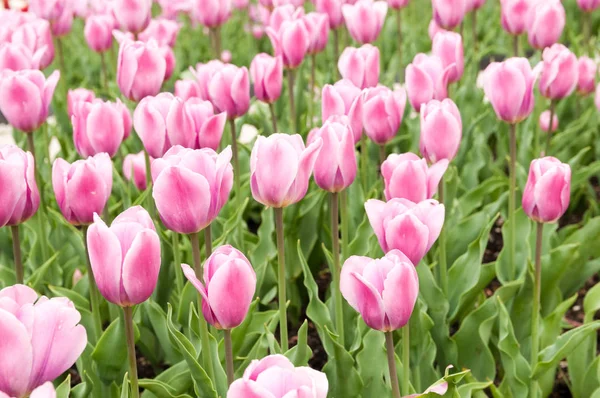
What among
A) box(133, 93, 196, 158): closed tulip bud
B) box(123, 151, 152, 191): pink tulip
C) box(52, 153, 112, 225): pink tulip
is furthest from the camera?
box(123, 151, 152, 191): pink tulip

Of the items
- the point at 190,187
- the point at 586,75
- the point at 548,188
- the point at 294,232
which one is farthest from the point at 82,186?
the point at 586,75

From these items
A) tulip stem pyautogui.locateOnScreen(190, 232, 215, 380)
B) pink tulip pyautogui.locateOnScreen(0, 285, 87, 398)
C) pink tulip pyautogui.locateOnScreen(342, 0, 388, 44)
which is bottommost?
tulip stem pyautogui.locateOnScreen(190, 232, 215, 380)

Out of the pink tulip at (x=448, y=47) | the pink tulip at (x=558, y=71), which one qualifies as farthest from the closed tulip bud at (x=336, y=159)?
the pink tulip at (x=558, y=71)

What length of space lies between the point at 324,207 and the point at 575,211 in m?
1.17

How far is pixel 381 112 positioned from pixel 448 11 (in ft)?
3.35

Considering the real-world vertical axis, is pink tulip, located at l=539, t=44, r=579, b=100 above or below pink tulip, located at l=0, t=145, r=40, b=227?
below

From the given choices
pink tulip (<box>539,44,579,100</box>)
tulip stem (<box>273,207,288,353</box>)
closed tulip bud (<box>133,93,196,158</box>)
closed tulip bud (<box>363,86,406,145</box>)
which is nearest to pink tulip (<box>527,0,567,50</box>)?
pink tulip (<box>539,44,579,100</box>)

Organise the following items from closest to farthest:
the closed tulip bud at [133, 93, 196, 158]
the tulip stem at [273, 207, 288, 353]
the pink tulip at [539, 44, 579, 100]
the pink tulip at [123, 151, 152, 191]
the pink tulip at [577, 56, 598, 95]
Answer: the tulip stem at [273, 207, 288, 353] < the closed tulip bud at [133, 93, 196, 158] < the pink tulip at [539, 44, 579, 100] < the pink tulip at [123, 151, 152, 191] < the pink tulip at [577, 56, 598, 95]

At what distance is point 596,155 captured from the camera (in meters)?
3.38

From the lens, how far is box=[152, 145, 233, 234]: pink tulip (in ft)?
4.21

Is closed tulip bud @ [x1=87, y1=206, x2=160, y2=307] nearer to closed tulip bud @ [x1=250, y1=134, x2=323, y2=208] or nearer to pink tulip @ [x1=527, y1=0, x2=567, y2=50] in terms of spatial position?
closed tulip bud @ [x1=250, y1=134, x2=323, y2=208]

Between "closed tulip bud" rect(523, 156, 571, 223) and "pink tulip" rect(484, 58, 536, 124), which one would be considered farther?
"pink tulip" rect(484, 58, 536, 124)

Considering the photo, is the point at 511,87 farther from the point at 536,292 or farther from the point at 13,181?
the point at 13,181

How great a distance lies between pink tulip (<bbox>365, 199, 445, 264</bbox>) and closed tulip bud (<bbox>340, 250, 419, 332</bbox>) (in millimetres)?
103
